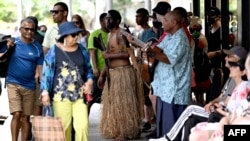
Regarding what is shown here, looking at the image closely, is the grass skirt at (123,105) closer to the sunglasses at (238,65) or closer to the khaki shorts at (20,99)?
the khaki shorts at (20,99)

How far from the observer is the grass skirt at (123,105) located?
7.45m

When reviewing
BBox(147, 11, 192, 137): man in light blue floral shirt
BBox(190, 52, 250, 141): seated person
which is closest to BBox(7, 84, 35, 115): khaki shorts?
BBox(147, 11, 192, 137): man in light blue floral shirt

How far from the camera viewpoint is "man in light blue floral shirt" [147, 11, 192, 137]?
5.89 m

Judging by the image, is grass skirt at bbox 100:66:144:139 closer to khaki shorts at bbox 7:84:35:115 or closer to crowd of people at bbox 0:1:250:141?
crowd of people at bbox 0:1:250:141

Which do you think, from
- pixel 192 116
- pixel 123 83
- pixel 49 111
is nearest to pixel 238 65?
pixel 192 116

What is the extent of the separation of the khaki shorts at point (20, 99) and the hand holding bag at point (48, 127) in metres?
0.99

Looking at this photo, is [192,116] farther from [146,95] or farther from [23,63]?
[146,95]

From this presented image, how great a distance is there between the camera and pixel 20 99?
6809mm

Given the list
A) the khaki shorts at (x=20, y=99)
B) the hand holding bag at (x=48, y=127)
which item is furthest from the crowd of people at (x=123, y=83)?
the hand holding bag at (x=48, y=127)

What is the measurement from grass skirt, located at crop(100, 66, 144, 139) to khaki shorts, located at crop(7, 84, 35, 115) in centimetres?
109

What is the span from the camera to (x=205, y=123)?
5.39 metres

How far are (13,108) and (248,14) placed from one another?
3.23m

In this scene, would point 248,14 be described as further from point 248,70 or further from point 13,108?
point 13,108

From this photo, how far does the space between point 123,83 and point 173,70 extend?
1.55 metres
